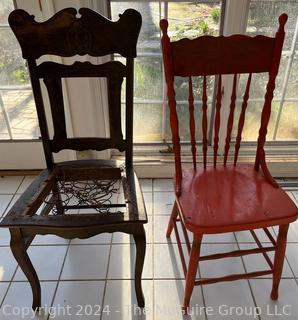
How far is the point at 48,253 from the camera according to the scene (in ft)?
4.67

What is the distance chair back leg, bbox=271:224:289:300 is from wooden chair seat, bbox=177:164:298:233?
0.08 m

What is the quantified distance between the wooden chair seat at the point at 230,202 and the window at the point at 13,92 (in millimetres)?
1106

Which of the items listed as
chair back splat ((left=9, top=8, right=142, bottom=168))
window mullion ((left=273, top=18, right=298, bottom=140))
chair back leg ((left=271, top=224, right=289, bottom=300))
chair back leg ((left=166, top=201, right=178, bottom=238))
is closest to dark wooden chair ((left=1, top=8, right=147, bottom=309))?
chair back splat ((left=9, top=8, right=142, bottom=168))

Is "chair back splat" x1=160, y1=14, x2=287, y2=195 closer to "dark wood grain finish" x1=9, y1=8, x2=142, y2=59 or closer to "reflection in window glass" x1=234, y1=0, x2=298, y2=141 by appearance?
"dark wood grain finish" x1=9, y1=8, x2=142, y2=59

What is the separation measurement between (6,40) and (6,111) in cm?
42

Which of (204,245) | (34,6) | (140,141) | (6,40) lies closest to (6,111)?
(6,40)

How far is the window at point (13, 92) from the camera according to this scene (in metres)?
1.56

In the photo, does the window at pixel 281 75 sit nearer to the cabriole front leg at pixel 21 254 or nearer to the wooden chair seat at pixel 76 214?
the wooden chair seat at pixel 76 214

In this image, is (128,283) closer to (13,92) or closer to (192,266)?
(192,266)

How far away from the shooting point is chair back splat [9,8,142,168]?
105cm

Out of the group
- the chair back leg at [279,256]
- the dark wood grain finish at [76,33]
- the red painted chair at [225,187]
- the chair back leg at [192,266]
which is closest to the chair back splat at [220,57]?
the red painted chair at [225,187]

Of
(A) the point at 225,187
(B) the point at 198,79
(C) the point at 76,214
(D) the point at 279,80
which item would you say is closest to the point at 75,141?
(C) the point at 76,214

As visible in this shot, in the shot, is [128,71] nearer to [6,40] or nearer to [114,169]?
[114,169]

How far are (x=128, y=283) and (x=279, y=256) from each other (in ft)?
2.09
